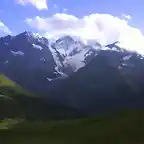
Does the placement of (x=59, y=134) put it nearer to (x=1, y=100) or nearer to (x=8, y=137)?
(x=8, y=137)

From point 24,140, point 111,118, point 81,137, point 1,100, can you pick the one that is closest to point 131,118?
point 111,118

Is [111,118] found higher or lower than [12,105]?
lower

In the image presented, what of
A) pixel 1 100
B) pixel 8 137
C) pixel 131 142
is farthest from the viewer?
pixel 1 100

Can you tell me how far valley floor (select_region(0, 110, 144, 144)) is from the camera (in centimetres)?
5494

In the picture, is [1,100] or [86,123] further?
[1,100]

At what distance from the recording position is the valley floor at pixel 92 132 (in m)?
54.9

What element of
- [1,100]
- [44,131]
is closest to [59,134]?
[44,131]

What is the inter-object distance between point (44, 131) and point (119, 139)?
17.8 m

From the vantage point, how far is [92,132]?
60.8 metres

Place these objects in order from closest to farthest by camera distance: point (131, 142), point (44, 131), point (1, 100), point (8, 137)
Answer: point (131, 142)
point (8, 137)
point (44, 131)
point (1, 100)

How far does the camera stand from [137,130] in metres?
58.2

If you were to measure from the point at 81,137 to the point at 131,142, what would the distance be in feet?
27.8

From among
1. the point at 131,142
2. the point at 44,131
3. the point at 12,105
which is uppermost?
the point at 12,105

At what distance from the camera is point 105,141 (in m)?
53.4
